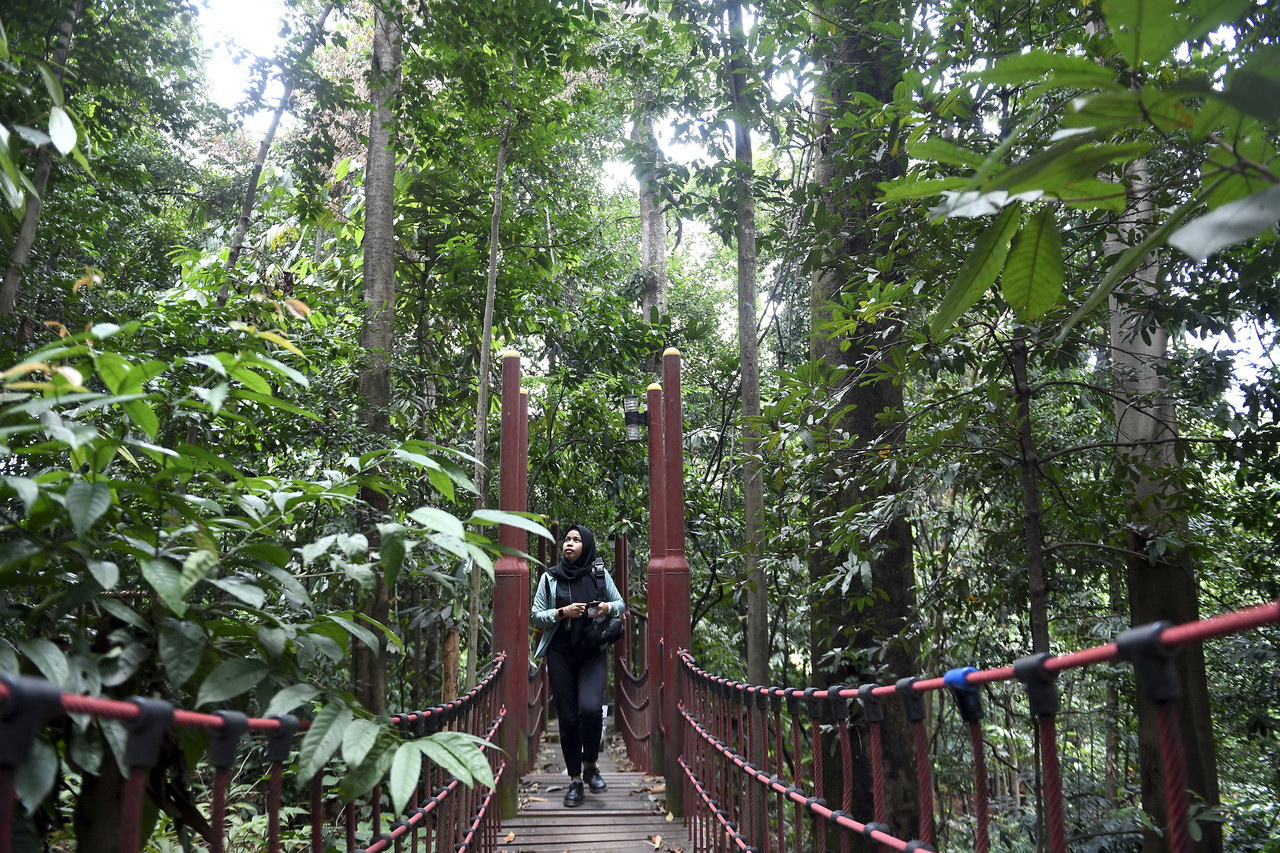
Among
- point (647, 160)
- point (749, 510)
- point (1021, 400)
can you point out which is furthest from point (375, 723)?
point (647, 160)

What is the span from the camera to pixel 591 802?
453 cm

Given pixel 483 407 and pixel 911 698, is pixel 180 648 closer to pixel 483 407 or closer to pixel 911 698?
pixel 911 698

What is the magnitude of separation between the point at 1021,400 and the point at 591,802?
124 inches

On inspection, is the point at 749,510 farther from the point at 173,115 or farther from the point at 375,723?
the point at 173,115

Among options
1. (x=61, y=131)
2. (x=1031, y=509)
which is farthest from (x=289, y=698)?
(x=1031, y=509)

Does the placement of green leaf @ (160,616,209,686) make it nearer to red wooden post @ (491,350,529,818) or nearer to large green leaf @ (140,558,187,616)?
large green leaf @ (140,558,187,616)

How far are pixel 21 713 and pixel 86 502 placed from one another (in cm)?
26

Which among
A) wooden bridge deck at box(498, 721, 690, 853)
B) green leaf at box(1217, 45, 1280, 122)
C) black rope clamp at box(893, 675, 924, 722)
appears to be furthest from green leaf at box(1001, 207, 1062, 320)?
wooden bridge deck at box(498, 721, 690, 853)

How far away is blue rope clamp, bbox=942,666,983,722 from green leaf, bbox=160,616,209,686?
1.03m

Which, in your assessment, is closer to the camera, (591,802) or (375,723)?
(375,723)

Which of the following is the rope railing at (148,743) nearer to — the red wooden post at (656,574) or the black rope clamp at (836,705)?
the black rope clamp at (836,705)

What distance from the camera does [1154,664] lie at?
85 cm

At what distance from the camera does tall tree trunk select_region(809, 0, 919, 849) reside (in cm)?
343

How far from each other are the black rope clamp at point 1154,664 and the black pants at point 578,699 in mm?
3979
